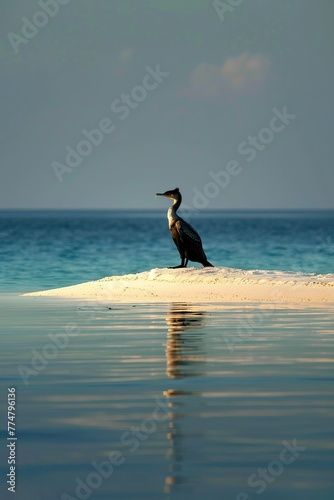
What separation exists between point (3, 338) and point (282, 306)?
7.40m

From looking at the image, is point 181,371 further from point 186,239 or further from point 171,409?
point 186,239

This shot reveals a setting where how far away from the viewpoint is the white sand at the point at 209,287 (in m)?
25.8

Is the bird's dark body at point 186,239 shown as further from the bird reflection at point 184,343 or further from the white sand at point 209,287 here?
the bird reflection at point 184,343

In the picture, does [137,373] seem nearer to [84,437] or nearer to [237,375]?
→ [237,375]

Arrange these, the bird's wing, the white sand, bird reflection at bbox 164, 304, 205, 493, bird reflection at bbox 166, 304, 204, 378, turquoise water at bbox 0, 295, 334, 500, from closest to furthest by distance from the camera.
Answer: turquoise water at bbox 0, 295, 334, 500
bird reflection at bbox 164, 304, 205, 493
bird reflection at bbox 166, 304, 204, 378
the white sand
the bird's wing

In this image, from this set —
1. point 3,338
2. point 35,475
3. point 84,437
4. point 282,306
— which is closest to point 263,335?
point 3,338

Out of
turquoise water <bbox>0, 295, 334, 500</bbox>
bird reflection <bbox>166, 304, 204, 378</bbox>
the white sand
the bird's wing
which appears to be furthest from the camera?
the bird's wing

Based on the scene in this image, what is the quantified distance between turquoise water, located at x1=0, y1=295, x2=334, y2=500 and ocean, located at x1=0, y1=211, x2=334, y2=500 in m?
0.02

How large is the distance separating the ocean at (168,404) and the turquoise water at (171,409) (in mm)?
16

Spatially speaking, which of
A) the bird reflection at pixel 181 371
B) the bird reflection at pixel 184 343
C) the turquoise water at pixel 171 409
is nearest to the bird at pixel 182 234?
the bird reflection at pixel 181 371

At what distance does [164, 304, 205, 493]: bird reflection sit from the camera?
931 cm

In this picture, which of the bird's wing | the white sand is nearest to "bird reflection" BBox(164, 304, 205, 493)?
the white sand

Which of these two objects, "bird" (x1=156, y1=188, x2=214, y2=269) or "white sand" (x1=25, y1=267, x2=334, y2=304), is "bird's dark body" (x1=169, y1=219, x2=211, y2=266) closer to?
"bird" (x1=156, y1=188, x2=214, y2=269)

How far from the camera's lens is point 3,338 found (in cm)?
1794
